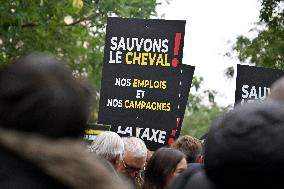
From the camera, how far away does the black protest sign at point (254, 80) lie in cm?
930

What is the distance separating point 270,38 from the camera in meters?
21.7

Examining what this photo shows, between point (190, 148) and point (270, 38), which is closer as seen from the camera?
point (190, 148)

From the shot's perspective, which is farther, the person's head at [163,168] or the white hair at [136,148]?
the white hair at [136,148]

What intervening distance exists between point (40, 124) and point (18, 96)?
101mm

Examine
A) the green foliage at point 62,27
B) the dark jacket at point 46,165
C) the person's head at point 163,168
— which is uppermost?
the green foliage at point 62,27

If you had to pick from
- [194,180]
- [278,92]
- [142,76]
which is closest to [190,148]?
[142,76]

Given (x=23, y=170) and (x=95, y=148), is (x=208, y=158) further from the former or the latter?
(x=95, y=148)

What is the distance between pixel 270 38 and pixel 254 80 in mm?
12535

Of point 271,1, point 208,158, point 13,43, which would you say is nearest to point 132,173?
point 208,158

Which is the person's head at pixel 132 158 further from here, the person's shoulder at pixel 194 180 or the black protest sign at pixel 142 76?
the person's shoulder at pixel 194 180

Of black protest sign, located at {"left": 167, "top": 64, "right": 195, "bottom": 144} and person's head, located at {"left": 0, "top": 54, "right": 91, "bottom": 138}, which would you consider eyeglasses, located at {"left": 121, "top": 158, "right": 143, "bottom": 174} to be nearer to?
black protest sign, located at {"left": 167, "top": 64, "right": 195, "bottom": 144}

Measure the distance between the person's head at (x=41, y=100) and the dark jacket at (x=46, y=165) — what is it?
3 centimetres

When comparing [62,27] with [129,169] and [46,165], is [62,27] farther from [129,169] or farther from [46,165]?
[46,165]

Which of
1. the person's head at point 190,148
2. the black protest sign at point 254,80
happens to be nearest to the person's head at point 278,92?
the person's head at point 190,148
